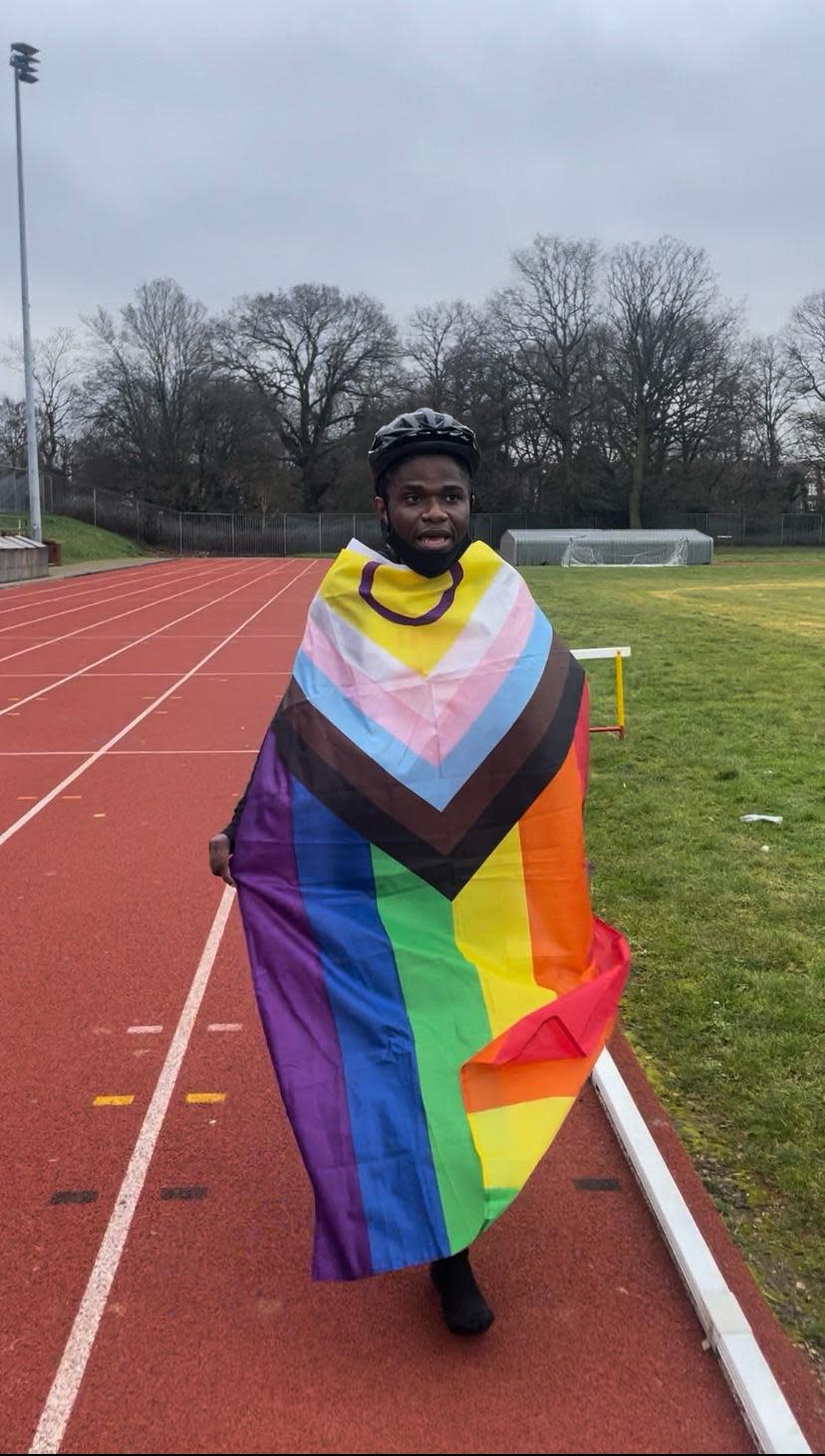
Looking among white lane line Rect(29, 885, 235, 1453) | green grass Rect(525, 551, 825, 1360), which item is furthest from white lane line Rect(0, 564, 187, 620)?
white lane line Rect(29, 885, 235, 1453)

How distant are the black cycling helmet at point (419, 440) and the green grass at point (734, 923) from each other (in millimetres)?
2167

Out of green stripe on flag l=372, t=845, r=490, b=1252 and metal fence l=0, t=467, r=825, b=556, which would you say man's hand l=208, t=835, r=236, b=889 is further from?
metal fence l=0, t=467, r=825, b=556

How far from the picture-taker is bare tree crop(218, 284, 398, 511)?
65938 mm

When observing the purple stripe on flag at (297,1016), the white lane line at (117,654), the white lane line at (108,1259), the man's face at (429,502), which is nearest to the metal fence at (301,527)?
the white lane line at (117,654)

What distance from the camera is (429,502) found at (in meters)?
2.80

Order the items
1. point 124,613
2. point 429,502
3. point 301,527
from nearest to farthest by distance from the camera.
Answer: point 429,502
point 124,613
point 301,527

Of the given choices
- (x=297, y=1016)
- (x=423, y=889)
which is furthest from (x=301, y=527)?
(x=297, y=1016)

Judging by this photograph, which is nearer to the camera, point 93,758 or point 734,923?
point 734,923

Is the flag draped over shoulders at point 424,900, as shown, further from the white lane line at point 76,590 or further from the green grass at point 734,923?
the white lane line at point 76,590

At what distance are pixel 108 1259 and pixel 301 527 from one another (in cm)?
5866

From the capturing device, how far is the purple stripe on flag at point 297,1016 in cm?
240

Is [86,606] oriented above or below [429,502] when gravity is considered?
below

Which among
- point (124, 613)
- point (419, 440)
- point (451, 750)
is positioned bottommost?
point (124, 613)

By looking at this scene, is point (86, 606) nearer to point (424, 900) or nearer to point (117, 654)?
point (117, 654)
